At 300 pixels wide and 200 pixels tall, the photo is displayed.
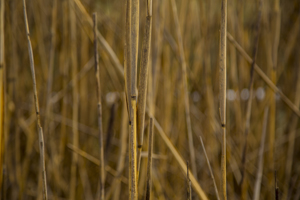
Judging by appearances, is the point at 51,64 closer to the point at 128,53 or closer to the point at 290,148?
the point at 128,53

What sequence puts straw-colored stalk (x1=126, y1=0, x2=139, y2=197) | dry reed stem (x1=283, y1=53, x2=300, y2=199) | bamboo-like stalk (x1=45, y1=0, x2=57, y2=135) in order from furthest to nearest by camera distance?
dry reed stem (x1=283, y1=53, x2=300, y2=199) < bamboo-like stalk (x1=45, y1=0, x2=57, y2=135) < straw-colored stalk (x1=126, y1=0, x2=139, y2=197)

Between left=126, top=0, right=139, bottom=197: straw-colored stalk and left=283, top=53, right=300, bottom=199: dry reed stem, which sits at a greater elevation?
left=126, top=0, right=139, bottom=197: straw-colored stalk

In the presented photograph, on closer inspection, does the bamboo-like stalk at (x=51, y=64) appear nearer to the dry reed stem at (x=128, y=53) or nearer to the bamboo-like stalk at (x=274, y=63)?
the dry reed stem at (x=128, y=53)

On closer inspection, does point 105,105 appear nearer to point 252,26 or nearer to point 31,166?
point 31,166

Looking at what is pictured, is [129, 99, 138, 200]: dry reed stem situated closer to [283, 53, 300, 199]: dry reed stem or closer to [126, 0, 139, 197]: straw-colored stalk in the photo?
[126, 0, 139, 197]: straw-colored stalk

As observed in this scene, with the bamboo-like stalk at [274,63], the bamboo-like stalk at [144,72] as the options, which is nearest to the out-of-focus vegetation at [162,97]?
the bamboo-like stalk at [274,63]

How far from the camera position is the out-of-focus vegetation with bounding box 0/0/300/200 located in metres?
0.58

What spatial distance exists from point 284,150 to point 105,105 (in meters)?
0.72

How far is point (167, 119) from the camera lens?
0.69m

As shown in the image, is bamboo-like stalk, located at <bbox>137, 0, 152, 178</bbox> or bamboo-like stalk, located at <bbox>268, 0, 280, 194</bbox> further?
bamboo-like stalk, located at <bbox>268, 0, 280, 194</bbox>

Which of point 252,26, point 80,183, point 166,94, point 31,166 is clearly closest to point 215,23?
point 252,26

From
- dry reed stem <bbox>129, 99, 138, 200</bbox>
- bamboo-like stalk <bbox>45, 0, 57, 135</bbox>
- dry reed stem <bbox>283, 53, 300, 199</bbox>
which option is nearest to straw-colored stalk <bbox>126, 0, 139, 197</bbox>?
dry reed stem <bbox>129, 99, 138, 200</bbox>

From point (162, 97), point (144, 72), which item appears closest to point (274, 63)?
point (162, 97)

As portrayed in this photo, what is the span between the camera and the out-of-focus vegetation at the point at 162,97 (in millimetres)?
578
